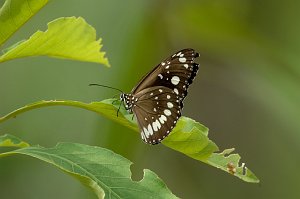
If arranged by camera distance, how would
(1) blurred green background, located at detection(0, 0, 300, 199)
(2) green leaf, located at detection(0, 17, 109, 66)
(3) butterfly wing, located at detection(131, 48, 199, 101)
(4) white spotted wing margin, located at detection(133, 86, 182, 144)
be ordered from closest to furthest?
(2) green leaf, located at detection(0, 17, 109, 66), (4) white spotted wing margin, located at detection(133, 86, 182, 144), (3) butterfly wing, located at detection(131, 48, 199, 101), (1) blurred green background, located at detection(0, 0, 300, 199)

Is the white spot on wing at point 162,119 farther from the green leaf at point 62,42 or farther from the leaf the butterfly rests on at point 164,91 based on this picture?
the green leaf at point 62,42

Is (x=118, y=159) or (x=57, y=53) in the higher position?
(x=57, y=53)

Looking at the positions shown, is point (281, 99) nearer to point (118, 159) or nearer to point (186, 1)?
point (186, 1)

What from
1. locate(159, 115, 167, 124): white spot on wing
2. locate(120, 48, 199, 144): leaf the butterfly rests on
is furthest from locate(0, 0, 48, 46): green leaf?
locate(159, 115, 167, 124): white spot on wing

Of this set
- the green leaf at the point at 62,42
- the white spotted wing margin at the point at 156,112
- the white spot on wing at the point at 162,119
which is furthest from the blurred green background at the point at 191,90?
the green leaf at the point at 62,42

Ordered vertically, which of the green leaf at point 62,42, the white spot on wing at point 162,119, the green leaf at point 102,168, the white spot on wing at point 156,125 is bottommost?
the green leaf at point 102,168

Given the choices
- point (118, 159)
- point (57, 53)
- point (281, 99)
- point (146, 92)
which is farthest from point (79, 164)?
point (281, 99)

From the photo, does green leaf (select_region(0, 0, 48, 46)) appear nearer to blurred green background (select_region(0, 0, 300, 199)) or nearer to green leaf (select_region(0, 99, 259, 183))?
green leaf (select_region(0, 99, 259, 183))
